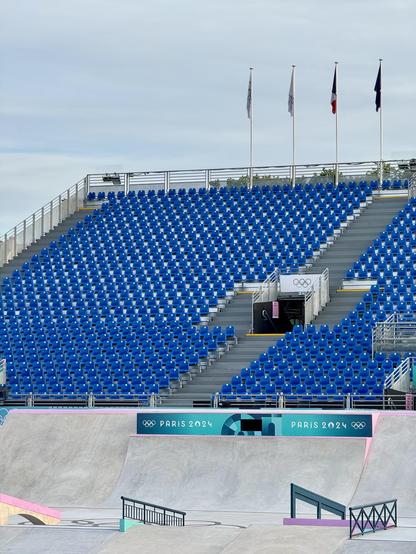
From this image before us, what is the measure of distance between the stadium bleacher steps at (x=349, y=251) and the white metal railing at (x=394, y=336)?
3933 millimetres

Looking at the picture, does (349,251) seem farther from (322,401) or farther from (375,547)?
(375,547)

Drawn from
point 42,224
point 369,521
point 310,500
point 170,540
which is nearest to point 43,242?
point 42,224

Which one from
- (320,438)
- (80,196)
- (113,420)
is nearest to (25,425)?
(113,420)

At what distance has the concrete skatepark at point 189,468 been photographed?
3225 centimetres

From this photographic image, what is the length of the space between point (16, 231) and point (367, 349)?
22.8m

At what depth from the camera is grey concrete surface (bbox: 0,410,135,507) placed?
3472 centimetres

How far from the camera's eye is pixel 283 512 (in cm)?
3167

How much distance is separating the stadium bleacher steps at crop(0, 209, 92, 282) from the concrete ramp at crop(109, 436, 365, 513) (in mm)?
23641

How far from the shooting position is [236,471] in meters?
34.3

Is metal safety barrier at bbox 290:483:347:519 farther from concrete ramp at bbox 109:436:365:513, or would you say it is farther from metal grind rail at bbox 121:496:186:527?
concrete ramp at bbox 109:436:365:513

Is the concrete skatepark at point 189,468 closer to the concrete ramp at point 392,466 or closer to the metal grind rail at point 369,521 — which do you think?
the concrete ramp at point 392,466

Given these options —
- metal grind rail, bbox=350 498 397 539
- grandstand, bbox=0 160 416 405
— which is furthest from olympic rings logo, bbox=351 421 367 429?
metal grind rail, bbox=350 498 397 539

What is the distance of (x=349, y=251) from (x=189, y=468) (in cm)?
1986

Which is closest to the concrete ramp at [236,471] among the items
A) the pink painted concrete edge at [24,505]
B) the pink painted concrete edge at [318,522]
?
the pink painted concrete edge at [24,505]
